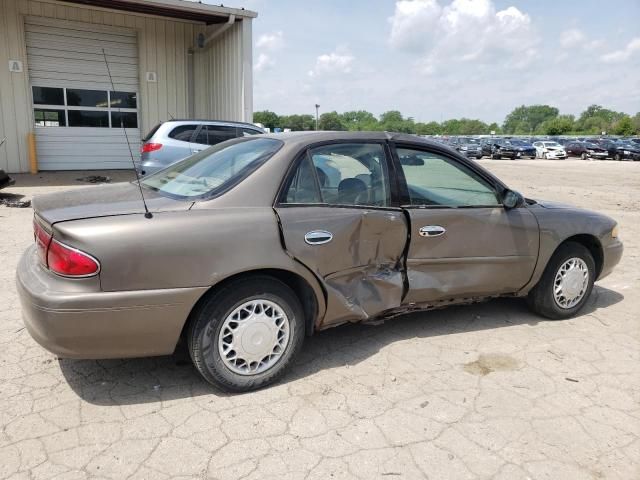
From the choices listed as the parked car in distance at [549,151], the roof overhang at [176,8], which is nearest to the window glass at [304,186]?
the roof overhang at [176,8]

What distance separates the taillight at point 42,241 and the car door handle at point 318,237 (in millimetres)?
1406

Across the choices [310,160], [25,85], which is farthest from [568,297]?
[25,85]

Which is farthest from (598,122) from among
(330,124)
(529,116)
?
(330,124)

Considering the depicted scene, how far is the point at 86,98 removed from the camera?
571 inches

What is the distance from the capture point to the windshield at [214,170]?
10.2 ft

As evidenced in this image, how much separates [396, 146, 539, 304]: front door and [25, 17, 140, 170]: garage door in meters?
11.8

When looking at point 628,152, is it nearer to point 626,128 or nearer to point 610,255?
point 610,255

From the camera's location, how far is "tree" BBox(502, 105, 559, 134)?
475ft

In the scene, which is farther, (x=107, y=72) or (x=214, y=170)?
(x=107, y=72)

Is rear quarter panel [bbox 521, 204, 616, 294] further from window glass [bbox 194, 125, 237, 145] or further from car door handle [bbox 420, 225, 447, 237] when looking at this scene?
window glass [bbox 194, 125, 237, 145]

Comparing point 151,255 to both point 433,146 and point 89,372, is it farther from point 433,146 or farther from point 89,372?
point 433,146

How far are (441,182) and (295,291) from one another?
57.0 inches

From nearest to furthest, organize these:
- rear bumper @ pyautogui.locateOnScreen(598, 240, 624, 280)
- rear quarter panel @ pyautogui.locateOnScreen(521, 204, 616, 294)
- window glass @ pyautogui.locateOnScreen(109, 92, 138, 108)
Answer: rear quarter panel @ pyautogui.locateOnScreen(521, 204, 616, 294), rear bumper @ pyautogui.locateOnScreen(598, 240, 624, 280), window glass @ pyautogui.locateOnScreen(109, 92, 138, 108)

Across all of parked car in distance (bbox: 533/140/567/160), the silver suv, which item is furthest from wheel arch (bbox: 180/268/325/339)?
parked car in distance (bbox: 533/140/567/160)
